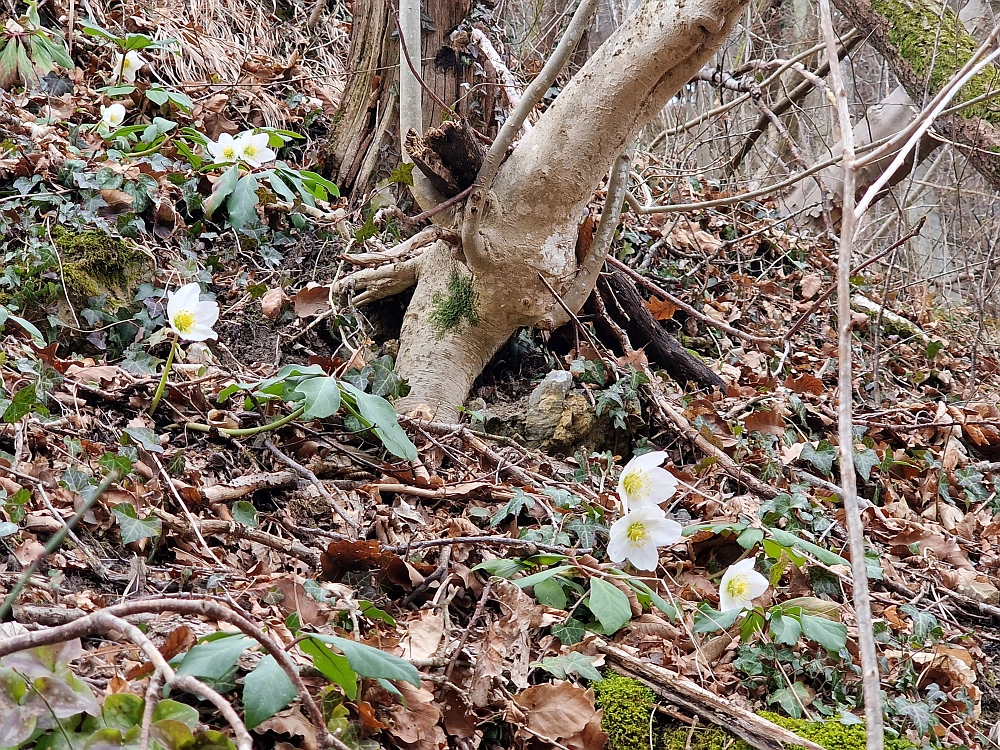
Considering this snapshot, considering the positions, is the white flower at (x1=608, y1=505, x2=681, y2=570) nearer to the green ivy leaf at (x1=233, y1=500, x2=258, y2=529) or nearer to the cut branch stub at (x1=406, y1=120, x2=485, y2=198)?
the green ivy leaf at (x1=233, y1=500, x2=258, y2=529)

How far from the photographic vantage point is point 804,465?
325 centimetres

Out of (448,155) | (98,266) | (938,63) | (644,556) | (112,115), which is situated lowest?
(98,266)

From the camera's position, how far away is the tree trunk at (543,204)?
9.03 ft

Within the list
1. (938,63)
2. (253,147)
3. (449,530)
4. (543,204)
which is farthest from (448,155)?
(938,63)

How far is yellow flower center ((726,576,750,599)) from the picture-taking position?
201cm

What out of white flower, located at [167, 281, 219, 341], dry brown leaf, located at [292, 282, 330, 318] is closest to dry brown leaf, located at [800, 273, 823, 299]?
dry brown leaf, located at [292, 282, 330, 318]

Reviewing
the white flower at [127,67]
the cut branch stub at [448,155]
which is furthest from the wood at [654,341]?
the white flower at [127,67]

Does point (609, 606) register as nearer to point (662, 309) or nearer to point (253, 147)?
point (662, 309)

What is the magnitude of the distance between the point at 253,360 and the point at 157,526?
135 cm

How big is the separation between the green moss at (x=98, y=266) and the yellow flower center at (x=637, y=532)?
87.1 inches

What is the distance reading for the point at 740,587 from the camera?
2012 mm

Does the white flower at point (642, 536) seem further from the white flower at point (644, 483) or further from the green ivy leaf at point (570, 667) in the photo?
the green ivy leaf at point (570, 667)

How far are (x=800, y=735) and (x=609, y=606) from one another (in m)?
0.49

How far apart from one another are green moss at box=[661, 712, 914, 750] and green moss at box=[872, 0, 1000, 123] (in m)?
4.16
